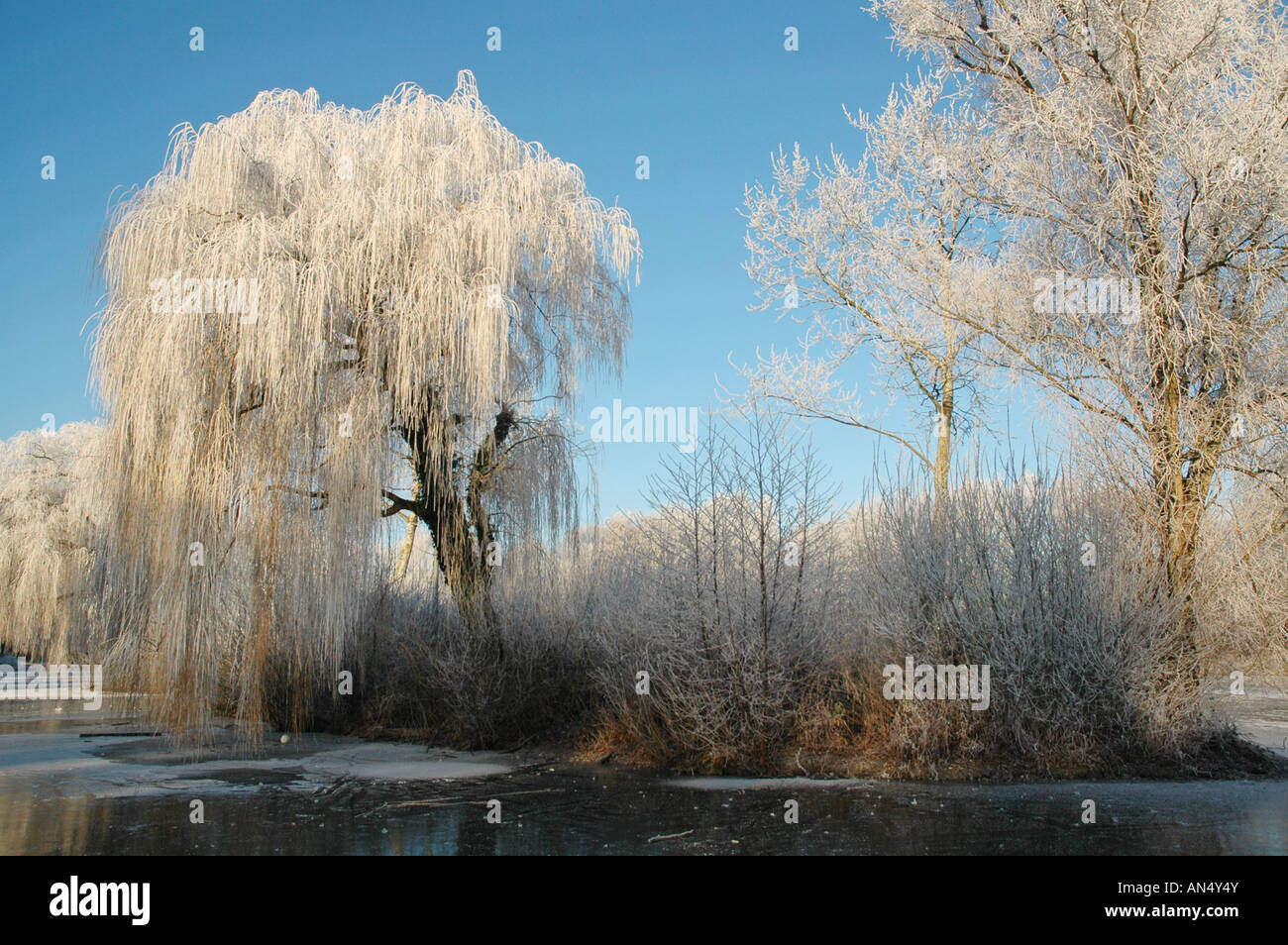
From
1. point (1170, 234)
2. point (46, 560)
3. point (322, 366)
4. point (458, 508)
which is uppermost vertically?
point (1170, 234)

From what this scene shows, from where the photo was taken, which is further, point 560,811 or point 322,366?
point 322,366

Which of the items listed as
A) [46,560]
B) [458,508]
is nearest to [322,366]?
[458,508]

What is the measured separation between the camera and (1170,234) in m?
11.1

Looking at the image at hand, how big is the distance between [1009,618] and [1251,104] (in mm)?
6551

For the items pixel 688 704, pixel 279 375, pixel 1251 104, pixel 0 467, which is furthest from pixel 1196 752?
pixel 0 467

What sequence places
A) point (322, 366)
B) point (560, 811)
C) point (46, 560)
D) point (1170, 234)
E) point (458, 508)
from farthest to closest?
point (46, 560)
point (458, 508)
point (322, 366)
point (1170, 234)
point (560, 811)

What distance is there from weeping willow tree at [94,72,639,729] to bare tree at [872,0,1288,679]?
21.3 ft

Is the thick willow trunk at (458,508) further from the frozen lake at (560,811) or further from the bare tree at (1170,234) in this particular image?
the bare tree at (1170,234)

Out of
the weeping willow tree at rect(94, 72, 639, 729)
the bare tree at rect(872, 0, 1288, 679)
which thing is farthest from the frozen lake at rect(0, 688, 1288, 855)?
the bare tree at rect(872, 0, 1288, 679)

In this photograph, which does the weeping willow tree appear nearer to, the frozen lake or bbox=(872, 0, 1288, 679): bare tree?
the frozen lake

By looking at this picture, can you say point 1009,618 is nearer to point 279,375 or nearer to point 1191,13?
point 1191,13

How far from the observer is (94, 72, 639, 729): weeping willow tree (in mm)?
11375

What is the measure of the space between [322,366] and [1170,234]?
11002 millimetres

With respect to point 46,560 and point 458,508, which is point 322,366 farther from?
point 46,560
